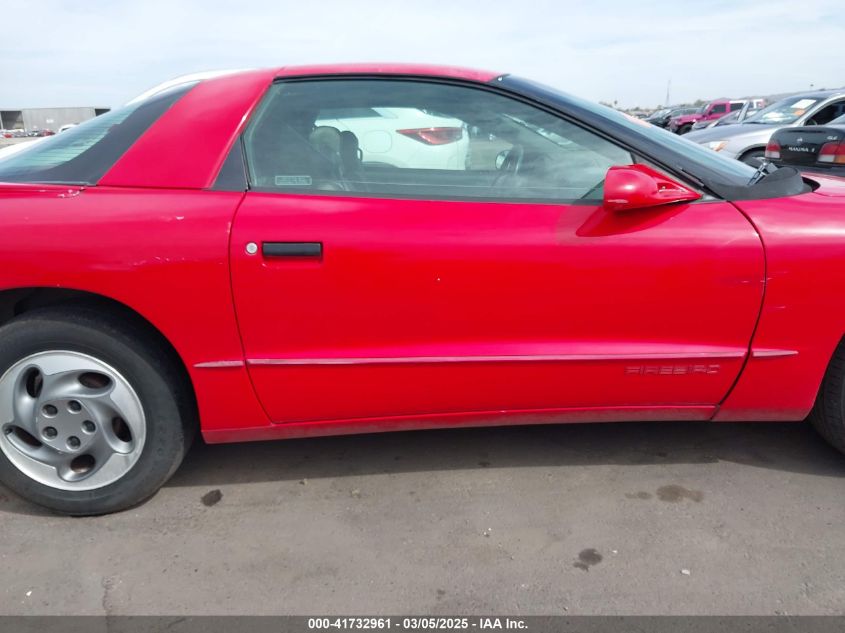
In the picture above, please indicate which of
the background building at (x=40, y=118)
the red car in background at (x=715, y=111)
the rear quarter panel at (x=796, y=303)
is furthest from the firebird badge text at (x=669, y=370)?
the background building at (x=40, y=118)

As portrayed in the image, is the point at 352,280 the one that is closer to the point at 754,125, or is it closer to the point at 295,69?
the point at 295,69

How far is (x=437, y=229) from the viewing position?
200cm

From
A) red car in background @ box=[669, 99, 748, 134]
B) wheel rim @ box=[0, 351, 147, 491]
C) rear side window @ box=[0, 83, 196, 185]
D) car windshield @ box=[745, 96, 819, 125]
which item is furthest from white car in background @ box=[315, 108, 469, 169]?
red car in background @ box=[669, 99, 748, 134]

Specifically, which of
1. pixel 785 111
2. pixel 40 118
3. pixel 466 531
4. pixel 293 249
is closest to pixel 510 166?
pixel 293 249

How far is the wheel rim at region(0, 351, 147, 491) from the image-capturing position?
2064 mm

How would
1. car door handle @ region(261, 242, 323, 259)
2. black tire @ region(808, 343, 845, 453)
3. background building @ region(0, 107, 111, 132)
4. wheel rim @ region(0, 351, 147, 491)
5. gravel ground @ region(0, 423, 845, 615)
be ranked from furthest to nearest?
background building @ region(0, 107, 111, 132) → black tire @ region(808, 343, 845, 453) → wheel rim @ region(0, 351, 147, 491) → car door handle @ region(261, 242, 323, 259) → gravel ground @ region(0, 423, 845, 615)

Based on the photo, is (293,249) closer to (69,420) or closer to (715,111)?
(69,420)

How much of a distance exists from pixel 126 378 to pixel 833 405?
8.21 feet

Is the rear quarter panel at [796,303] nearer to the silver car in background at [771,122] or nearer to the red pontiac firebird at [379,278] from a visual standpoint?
the red pontiac firebird at [379,278]

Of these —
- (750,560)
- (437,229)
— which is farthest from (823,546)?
(437,229)

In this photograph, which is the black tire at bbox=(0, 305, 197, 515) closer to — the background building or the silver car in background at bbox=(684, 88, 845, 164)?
the silver car in background at bbox=(684, 88, 845, 164)

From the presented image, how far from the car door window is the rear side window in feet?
1.31

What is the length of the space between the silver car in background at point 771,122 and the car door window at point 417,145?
6873mm

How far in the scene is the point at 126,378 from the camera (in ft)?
6.78
